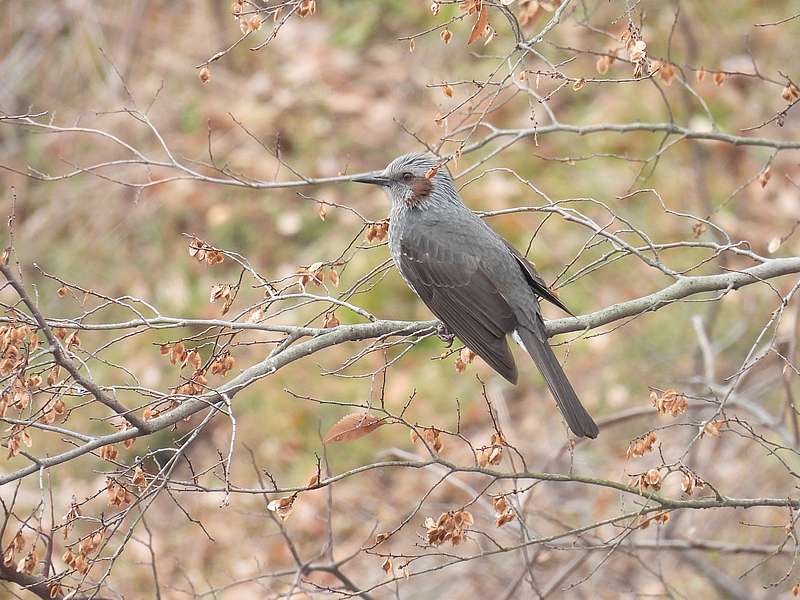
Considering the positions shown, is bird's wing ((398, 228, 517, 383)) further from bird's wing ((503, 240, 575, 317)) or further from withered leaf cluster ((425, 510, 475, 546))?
withered leaf cluster ((425, 510, 475, 546))

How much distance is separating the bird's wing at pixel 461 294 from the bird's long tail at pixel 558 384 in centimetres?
11

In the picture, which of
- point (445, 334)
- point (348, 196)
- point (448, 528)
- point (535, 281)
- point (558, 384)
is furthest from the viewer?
point (348, 196)

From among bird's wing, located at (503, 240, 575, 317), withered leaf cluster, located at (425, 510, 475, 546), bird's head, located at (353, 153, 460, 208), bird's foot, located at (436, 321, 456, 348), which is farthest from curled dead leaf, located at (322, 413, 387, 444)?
bird's head, located at (353, 153, 460, 208)

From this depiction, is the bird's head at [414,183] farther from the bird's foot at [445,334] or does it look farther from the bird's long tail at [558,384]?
the bird's long tail at [558,384]

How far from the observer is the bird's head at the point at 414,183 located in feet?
18.0

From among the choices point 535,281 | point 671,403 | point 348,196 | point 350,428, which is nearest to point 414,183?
point 535,281

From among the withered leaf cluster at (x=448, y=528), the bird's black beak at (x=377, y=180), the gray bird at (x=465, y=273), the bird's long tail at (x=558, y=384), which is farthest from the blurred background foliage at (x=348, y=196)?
the withered leaf cluster at (x=448, y=528)

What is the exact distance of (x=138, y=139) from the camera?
10789 millimetres

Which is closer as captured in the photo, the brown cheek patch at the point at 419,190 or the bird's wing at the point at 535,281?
the bird's wing at the point at 535,281

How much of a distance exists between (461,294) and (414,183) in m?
0.85

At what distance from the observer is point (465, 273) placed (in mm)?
5059

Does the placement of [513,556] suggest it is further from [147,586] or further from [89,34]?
[89,34]

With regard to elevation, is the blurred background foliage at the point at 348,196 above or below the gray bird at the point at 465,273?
above

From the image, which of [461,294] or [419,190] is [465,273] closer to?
[461,294]
